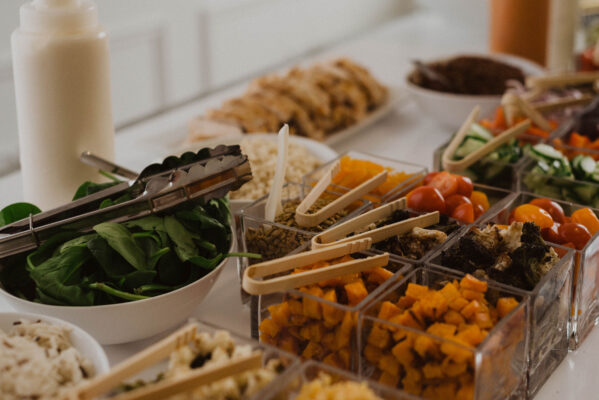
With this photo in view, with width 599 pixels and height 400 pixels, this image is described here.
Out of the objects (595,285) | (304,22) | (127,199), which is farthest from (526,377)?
(304,22)

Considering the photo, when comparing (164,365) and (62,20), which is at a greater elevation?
(62,20)

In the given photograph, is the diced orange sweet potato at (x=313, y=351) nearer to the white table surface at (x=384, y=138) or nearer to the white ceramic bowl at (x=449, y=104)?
the white table surface at (x=384, y=138)

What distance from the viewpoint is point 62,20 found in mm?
1307

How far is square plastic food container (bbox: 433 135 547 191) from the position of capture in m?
1.48

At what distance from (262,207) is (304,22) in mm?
3524

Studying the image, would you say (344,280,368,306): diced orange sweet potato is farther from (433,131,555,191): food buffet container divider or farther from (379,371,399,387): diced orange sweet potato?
(433,131,555,191): food buffet container divider

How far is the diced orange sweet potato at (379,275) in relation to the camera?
1034 mm

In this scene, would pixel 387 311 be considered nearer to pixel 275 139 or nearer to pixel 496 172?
pixel 496 172

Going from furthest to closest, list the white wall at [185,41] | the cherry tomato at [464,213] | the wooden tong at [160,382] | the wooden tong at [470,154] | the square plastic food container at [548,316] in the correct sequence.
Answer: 1. the white wall at [185,41]
2. the wooden tong at [470,154]
3. the cherry tomato at [464,213]
4. the square plastic food container at [548,316]
5. the wooden tong at [160,382]

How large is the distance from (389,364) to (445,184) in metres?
0.44

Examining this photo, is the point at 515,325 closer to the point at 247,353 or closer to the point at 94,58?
the point at 247,353

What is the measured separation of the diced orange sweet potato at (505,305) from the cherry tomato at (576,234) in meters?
0.25

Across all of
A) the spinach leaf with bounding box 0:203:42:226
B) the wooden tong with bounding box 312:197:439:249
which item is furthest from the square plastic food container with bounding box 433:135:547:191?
the spinach leaf with bounding box 0:203:42:226

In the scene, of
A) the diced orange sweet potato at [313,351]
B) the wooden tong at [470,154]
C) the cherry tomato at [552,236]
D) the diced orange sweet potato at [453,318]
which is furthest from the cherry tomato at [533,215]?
the diced orange sweet potato at [313,351]
